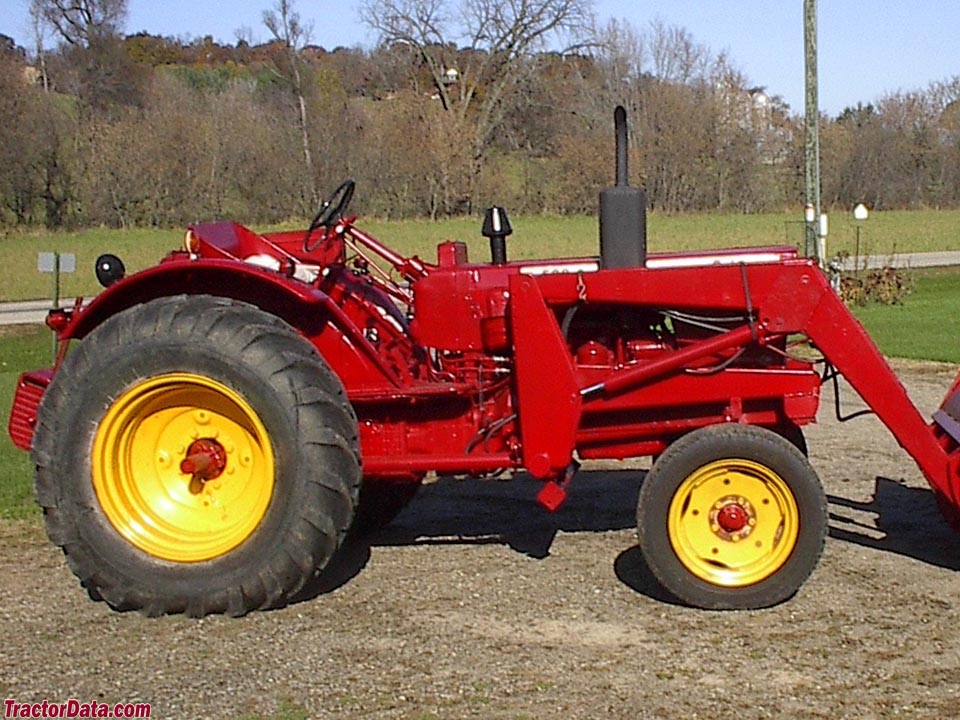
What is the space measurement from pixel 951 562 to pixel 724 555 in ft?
3.99

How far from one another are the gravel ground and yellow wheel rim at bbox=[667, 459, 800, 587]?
17 cm

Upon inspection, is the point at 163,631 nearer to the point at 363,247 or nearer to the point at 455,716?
the point at 455,716

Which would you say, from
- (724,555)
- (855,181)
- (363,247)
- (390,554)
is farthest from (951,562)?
(855,181)

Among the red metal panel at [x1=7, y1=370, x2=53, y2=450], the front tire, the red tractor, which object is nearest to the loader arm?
the red tractor

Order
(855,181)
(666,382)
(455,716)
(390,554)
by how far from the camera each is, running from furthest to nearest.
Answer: (855,181)
(390,554)
(666,382)
(455,716)

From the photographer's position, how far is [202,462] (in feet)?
16.3

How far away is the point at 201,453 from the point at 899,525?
11.0 feet

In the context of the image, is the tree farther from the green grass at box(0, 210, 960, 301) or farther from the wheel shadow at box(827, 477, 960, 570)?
the wheel shadow at box(827, 477, 960, 570)

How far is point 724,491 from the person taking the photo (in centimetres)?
486

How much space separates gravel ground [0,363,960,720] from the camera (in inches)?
157

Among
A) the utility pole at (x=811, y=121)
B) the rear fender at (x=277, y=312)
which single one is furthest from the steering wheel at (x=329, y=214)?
the utility pole at (x=811, y=121)

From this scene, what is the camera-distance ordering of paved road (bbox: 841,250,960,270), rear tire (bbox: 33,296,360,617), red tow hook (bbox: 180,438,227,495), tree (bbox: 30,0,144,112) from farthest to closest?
tree (bbox: 30,0,144,112)
paved road (bbox: 841,250,960,270)
red tow hook (bbox: 180,438,227,495)
rear tire (bbox: 33,296,360,617)

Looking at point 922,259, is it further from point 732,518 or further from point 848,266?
point 732,518

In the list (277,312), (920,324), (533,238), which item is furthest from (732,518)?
(533,238)
